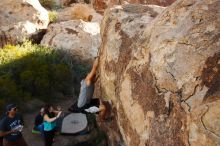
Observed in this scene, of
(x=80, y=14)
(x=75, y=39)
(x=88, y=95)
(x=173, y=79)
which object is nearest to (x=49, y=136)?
(x=88, y=95)

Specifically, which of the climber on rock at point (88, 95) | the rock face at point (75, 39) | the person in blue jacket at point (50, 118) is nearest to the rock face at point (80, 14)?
the rock face at point (75, 39)

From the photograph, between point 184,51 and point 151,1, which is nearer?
point 184,51

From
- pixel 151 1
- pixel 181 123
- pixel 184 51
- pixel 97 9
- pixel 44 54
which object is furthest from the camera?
pixel 97 9

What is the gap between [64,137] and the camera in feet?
36.8

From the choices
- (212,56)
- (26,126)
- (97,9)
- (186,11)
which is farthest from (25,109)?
(97,9)

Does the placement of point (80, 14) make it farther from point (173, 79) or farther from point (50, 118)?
point (173, 79)

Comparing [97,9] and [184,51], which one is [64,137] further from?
[97,9]

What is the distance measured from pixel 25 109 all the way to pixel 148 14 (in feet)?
16.6

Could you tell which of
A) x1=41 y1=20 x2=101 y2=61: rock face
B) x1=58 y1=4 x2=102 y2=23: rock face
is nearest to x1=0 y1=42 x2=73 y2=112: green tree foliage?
x1=41 y1=20 x2=101 y2=61: rock face

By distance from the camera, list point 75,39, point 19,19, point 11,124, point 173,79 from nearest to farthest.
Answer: point 173,79 < point 11,124 < point 75,39 < point 19,19

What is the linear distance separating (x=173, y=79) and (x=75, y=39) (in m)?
9.43

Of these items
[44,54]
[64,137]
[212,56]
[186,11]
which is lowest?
[64,137]

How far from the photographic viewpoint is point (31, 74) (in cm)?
1323

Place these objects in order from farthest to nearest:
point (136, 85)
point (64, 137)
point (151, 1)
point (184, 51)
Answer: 1. point (151, 1)
2. point (64, 137)
3. point (136, 85)
4. point (184, 51)
